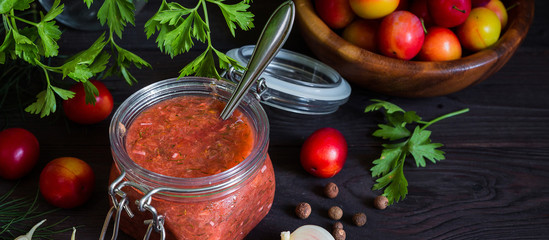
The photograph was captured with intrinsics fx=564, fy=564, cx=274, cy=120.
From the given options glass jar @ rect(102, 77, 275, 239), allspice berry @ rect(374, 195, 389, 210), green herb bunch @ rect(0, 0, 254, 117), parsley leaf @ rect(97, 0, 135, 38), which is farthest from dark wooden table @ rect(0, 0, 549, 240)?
parsley leaf @ rect(97, 0, 135, 38)

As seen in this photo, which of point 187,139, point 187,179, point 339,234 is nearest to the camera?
point 187,179

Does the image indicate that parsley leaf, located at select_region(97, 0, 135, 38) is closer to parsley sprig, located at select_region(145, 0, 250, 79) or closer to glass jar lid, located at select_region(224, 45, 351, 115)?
parsley sprig, located at select_region(145, 0, 250, 79)

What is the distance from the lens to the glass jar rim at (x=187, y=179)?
42.7 inches

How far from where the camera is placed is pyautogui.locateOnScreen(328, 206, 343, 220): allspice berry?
1366mm

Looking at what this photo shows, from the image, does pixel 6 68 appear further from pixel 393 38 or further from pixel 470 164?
pixel 470 164

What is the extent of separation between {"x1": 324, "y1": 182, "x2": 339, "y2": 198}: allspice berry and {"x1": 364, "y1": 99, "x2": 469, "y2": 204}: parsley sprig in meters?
0.10

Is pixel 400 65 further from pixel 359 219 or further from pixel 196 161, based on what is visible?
pixel 196 161

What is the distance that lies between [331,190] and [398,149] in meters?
0.22

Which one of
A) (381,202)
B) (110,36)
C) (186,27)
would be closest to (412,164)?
(381,202)

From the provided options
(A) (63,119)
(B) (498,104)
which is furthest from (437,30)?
(A) (63,119)

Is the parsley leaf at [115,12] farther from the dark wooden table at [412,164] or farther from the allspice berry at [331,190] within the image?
the allspice berry at [331,190]

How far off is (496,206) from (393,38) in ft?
1.67

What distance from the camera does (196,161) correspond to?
3.82ft

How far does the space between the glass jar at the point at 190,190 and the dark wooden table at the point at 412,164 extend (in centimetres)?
14
